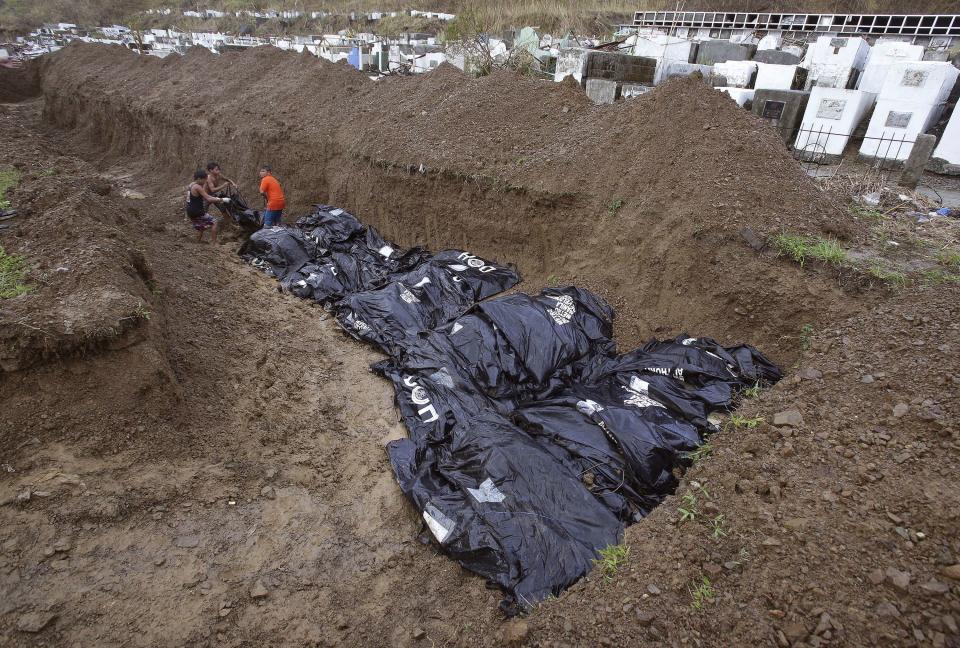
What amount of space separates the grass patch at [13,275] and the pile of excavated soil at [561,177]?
4.49 m

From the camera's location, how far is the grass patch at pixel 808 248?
4156 mm

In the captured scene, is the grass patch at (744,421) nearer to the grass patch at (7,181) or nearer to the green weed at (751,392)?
→ the green weed at (751,392)

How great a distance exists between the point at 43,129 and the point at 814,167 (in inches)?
821

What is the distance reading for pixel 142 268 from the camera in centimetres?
491

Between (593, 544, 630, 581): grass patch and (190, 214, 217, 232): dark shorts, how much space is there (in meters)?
7.75

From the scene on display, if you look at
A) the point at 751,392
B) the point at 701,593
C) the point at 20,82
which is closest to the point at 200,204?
the point at 751,392

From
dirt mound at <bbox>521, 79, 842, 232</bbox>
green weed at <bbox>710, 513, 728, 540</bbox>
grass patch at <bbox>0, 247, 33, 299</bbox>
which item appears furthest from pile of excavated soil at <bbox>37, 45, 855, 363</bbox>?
grass patch at <bbox>0, 247, 33, 299</bbox>

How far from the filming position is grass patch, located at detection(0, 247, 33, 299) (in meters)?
3.72

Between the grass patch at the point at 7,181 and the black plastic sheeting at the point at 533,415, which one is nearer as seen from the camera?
the black plastic sheeting at the point at 533,415

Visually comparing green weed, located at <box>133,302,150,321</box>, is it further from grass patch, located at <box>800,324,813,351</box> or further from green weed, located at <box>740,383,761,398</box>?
grass patch, located at <box>800,324,813,351</box>

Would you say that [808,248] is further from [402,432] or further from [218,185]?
[218,185]

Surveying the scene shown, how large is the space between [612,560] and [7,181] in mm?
8499

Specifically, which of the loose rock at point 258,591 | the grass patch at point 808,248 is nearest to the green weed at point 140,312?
the loose rock at point 258,591

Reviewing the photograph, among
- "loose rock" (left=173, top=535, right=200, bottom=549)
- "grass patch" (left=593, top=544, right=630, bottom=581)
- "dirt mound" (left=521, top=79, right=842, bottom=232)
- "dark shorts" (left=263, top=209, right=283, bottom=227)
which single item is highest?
"dirt mound" (left=521, top=79, right=842, bottom=232)
